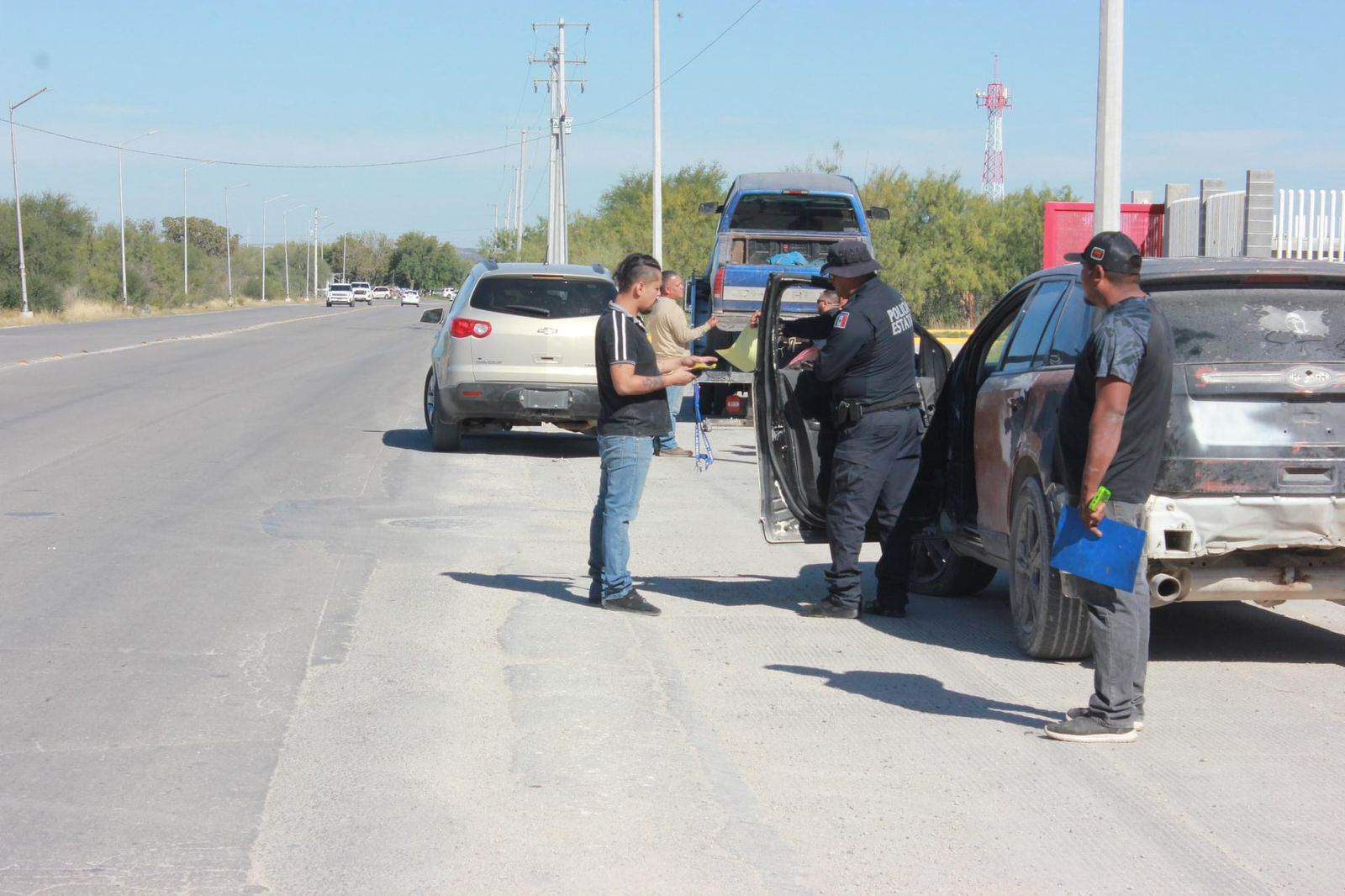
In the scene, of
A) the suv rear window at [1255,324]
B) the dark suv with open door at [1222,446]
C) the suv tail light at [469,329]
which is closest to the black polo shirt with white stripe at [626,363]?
the dark suv with open door at [1222,446]

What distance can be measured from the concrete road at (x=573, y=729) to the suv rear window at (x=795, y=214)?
1164 centimetres

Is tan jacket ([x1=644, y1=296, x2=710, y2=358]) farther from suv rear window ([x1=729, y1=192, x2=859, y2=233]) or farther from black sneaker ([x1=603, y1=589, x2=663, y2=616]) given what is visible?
black sneaker ([x1=603, y1=589, x2=663, y2=616])

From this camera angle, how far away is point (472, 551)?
9594mm

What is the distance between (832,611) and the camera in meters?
7.73

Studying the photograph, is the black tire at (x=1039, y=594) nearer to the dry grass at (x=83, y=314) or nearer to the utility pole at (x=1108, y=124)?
the utility pole at (x=1108, y=124)

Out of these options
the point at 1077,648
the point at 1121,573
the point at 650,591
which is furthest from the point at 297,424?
the point at 1121,573

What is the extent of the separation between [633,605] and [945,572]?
1.84 metres

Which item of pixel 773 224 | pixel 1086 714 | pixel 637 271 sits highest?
pixel 773 224

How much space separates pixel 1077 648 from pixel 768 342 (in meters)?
2.26

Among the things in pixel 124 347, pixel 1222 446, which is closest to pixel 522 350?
pixel 1222 446

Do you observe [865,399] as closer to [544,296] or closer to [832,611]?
[832,611]

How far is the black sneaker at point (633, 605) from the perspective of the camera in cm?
779

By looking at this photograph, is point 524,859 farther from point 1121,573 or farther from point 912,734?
point 1121,573

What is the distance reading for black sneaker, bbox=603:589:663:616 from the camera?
307 inches
